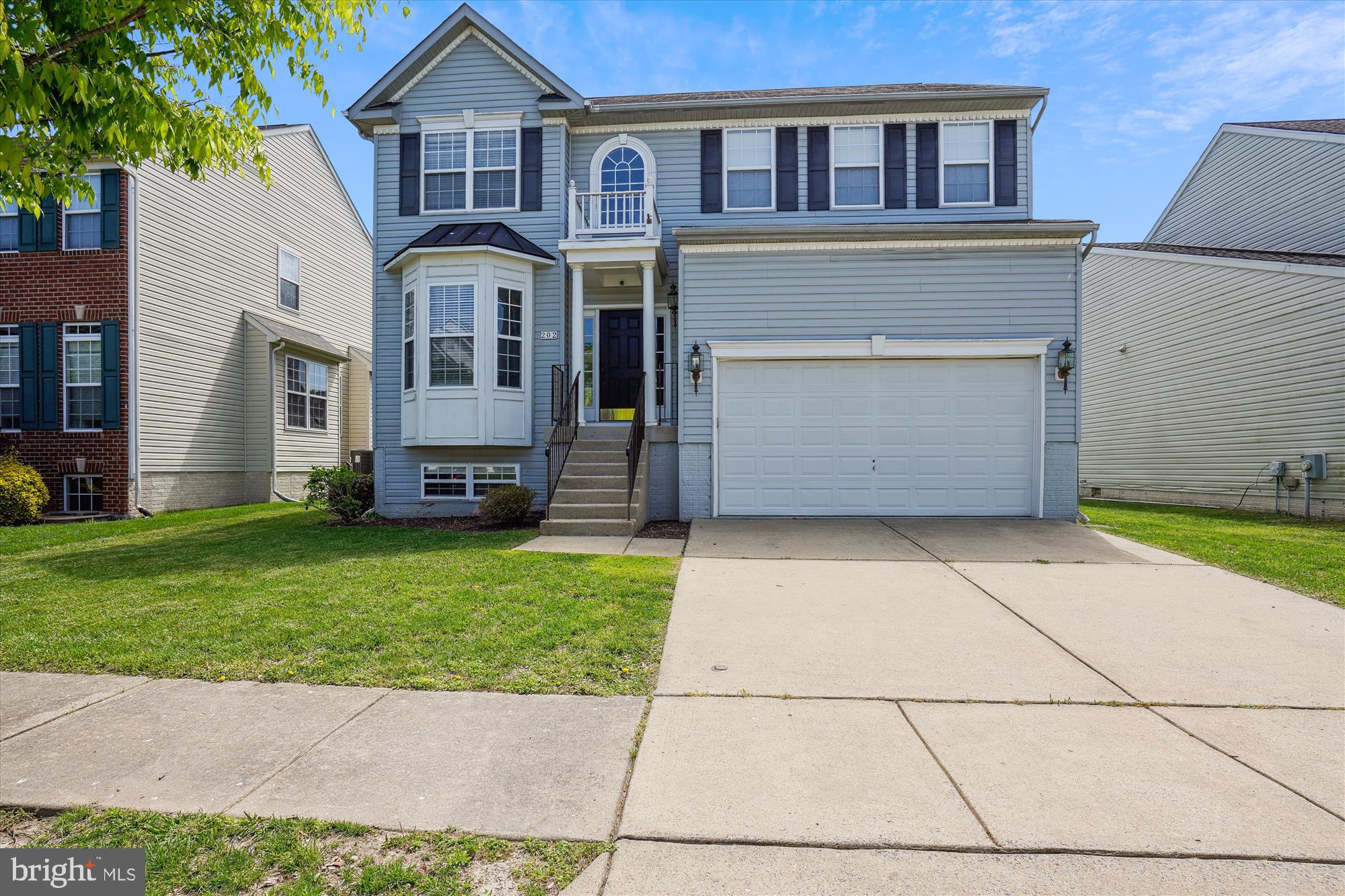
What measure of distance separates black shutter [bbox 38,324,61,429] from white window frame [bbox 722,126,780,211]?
1301 cm

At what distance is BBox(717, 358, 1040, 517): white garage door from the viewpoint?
404 inches

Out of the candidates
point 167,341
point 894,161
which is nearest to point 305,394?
point 167,341

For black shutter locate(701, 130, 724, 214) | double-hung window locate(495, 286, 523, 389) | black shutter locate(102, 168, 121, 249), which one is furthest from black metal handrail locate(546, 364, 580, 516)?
black shutter locate(102, 168, 121, 249)

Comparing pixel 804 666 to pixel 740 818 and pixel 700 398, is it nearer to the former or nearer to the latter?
pixel 740 818

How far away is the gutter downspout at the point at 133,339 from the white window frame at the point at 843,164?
43.1 ft

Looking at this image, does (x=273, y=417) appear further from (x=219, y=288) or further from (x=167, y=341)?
(x=219, y=288)

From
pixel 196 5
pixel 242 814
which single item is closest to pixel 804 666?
pixel 242 814

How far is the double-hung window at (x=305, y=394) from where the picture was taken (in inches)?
652

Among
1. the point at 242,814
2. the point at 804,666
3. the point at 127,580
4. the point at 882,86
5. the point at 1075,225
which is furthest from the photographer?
the point at 882,86

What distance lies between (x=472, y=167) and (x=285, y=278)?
8013mm

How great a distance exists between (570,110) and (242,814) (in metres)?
12.2

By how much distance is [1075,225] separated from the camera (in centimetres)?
991

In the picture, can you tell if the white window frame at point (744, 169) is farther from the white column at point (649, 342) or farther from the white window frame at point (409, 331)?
the white window frame at point (409, 331)

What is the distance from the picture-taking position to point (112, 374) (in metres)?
12.6
